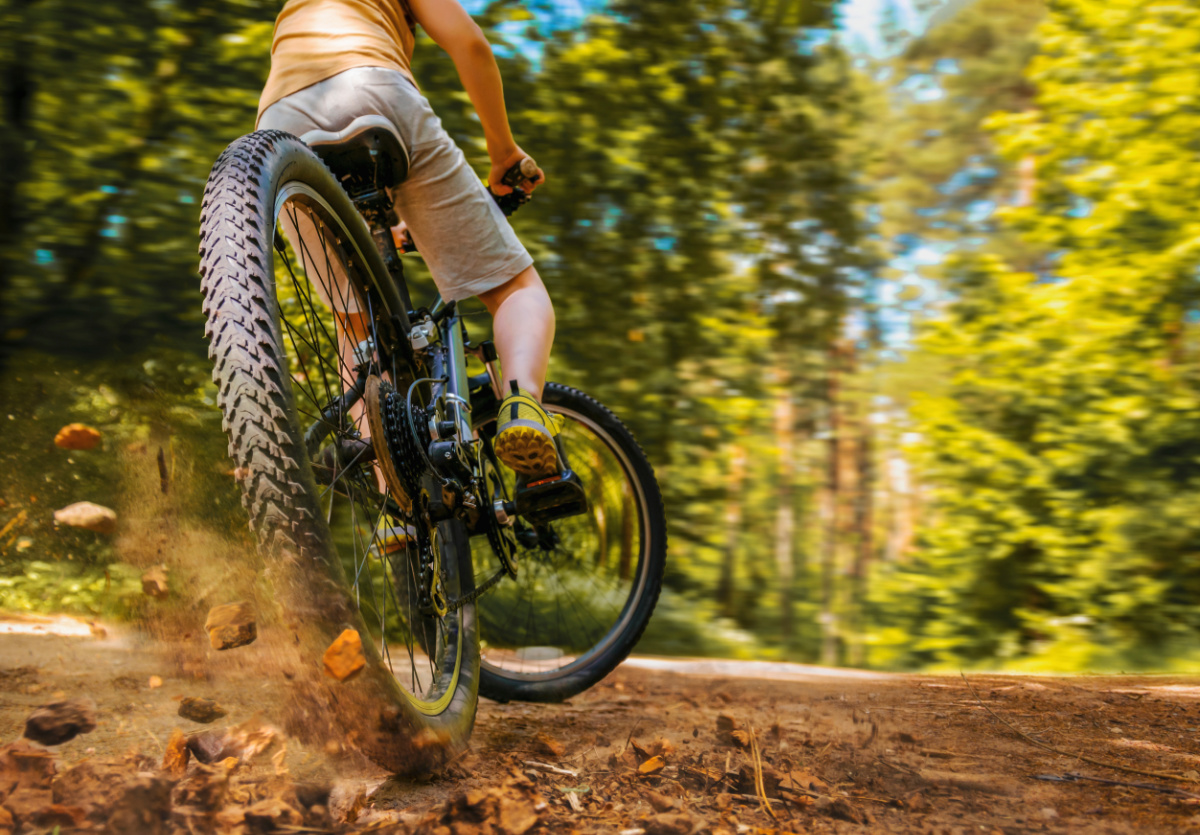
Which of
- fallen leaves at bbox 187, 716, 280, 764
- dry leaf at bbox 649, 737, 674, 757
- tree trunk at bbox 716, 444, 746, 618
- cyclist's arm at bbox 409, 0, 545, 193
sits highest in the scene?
cyclist's arm at bbox 409, 0, 545, 193

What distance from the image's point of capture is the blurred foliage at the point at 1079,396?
3.57m

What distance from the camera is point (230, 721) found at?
1.79 meters

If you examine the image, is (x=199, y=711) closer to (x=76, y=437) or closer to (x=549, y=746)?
(x=549, y=746)

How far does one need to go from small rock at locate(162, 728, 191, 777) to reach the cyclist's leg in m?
0.97

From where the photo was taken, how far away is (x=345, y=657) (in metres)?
1.08

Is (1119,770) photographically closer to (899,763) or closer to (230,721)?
(899,763)

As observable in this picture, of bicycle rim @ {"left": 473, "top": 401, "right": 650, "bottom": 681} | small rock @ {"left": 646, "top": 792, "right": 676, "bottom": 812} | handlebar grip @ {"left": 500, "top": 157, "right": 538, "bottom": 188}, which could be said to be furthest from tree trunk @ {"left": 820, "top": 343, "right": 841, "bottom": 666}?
small rock @ {"left": 646, "top": 792, "right": 676, "bottom": 812}

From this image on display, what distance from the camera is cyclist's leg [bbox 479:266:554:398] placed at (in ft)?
6.26

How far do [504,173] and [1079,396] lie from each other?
3027 mm

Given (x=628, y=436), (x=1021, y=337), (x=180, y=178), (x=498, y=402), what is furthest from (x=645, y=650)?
(x=180, y=178)

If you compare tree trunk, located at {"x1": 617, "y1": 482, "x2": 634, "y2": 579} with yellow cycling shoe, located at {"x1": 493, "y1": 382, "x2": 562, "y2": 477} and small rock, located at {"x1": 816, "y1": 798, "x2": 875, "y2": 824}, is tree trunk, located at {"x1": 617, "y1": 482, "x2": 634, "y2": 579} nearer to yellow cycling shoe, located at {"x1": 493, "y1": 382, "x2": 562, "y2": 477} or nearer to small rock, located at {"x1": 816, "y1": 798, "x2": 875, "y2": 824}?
yellow cycling shoe, located at {"x1": 493, "y1": 382, "x2": 562, "y2": 477}

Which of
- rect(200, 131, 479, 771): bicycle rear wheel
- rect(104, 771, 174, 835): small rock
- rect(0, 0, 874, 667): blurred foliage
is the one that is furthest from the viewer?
rect(0, 0, 874, 667): blurred foliage

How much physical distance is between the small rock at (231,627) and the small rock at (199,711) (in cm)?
17

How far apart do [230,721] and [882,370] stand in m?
3.33
